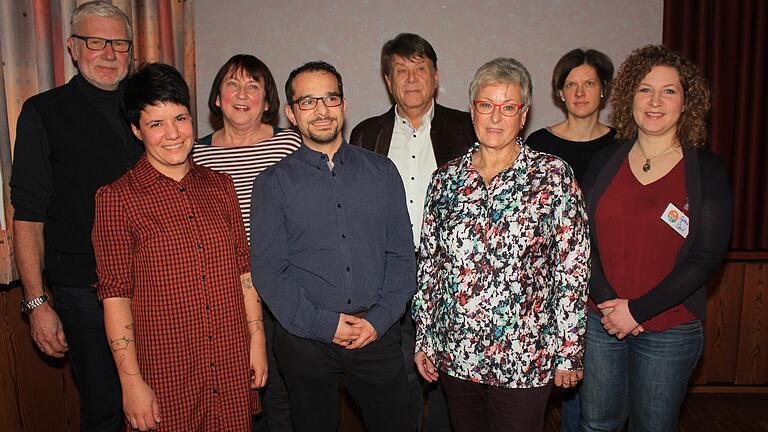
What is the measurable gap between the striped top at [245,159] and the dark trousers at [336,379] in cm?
56

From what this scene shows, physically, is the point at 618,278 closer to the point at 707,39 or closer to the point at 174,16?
the point at 707,39

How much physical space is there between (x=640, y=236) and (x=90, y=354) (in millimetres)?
2091

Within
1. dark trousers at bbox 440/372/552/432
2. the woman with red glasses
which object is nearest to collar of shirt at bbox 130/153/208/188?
the woman with red glasses

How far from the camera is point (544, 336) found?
1.88 metres

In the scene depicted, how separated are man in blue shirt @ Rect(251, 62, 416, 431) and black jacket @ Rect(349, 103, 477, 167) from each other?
61 centimetres

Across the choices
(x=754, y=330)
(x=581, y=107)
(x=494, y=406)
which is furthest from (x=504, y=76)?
(x=754, y=330)

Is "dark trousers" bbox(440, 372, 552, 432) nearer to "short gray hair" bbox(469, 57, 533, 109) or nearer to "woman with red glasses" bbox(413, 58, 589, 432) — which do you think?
"woman with red glasses" bbox(413, 58, 589, 432)

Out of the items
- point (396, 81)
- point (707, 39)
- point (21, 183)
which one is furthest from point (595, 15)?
point (21, 183)

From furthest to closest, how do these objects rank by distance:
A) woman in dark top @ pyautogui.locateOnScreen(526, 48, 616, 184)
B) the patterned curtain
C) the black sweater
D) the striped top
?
woman in dark top @ pyautogui.locateOnScreen(526, 48, 616, 184)
the patterned curtain
the striped top
the black sweater

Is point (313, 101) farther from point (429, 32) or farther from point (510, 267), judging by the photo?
point (429, 32)

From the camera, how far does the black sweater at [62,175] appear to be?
2.15 meters

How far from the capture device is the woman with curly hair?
1972mm

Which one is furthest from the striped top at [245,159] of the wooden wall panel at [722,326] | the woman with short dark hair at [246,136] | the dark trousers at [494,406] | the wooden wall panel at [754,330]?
the wooden wall panel at [754,330]

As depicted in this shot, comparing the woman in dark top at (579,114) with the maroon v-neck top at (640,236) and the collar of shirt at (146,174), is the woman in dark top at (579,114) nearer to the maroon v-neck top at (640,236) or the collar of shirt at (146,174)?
the maroon v-neck top at (640,236)
